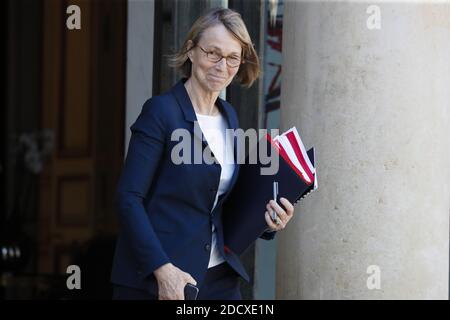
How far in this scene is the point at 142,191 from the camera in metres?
3.20

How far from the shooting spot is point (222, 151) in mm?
3359

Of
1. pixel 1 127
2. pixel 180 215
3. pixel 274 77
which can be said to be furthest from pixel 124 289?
pixel 1 127

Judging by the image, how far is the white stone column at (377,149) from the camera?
4141 millimetres

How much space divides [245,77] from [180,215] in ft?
1.71

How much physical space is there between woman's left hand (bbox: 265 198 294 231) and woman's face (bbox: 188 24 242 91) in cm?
41

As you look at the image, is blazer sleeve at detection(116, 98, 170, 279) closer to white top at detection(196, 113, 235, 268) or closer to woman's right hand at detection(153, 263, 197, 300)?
woman's right hand at detection(153, 263, 197, 300)

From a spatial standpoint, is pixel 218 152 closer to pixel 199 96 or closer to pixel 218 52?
pixel 199 96

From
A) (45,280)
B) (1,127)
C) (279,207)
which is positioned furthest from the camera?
(1,127)

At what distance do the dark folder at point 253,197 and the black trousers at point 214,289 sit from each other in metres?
0.08

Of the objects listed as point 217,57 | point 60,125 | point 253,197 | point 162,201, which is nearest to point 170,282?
point 162,201

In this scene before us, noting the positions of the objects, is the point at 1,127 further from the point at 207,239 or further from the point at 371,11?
the point at 207,239

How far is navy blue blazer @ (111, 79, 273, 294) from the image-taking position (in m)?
3.18

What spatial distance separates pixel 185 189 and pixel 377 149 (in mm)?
1123
